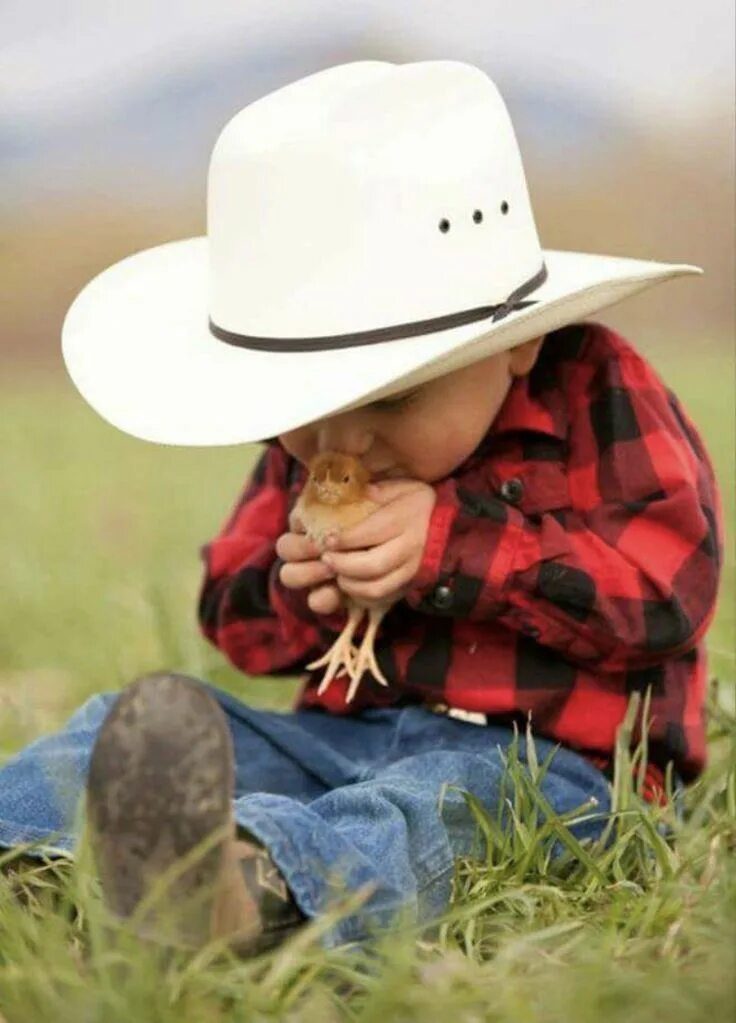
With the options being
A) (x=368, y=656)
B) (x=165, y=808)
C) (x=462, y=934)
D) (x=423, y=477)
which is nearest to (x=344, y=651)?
(x=368, y=656)

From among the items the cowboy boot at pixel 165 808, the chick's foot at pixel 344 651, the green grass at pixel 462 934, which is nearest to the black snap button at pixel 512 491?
the chick's foot at pixel 344 651

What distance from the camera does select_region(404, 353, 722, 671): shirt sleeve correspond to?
245 centimetres

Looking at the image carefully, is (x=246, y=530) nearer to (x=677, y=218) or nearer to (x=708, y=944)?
(x=708, y=944)

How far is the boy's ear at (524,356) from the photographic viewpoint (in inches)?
101

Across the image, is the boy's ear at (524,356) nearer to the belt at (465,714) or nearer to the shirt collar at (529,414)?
the shirt collar at (529,414)

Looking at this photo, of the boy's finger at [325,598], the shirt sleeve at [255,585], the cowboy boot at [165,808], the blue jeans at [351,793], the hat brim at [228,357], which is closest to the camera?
the cowboy boot at [165,808]

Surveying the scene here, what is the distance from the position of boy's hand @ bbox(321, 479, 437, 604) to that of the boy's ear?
0.24 m

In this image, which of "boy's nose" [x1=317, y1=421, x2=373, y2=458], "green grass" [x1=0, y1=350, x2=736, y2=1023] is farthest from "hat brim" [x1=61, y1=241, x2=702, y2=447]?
"green grass" [x1=0, y1=350, x2=736, y2=1023]

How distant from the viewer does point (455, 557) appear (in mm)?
2436

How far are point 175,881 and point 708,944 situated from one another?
20.5 inches

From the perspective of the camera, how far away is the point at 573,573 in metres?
2.46

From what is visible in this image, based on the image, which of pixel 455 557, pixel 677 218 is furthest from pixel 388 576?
pixel 677 218

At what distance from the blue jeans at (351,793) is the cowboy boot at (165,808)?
0.16m

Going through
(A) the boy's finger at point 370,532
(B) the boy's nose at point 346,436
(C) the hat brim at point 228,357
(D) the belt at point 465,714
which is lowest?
(D) the belt at point 465,714
